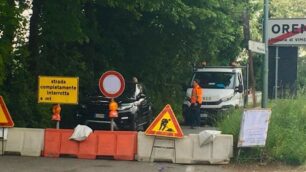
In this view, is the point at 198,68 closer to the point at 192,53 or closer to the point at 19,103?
the point at 192,53

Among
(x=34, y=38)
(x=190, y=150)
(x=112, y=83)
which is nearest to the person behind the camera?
(x=190, y=150)

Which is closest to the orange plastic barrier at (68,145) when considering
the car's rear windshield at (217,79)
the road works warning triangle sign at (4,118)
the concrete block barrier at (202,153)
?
the road works warning triangle sign at (4,118)

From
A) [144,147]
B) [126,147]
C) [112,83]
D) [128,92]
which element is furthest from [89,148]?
[128,92]

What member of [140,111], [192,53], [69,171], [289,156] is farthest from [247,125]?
[192,53]

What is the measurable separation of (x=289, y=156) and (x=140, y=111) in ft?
22.3

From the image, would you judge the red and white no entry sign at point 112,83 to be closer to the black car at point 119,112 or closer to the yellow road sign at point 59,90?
the yellow road sign at point 59,90

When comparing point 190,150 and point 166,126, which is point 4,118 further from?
point 190,150

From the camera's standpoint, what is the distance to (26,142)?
517 inches

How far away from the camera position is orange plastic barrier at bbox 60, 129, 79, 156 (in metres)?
13.0

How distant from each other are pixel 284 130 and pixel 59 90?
215 inches

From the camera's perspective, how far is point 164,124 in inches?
496

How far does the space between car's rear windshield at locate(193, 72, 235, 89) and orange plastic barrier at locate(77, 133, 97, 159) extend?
34.2 feet

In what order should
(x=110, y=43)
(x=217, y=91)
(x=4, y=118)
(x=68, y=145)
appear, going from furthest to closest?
(x=110, y=43) → (x=217, y=91) → (x=4, y=118) → (x=68, y=145)

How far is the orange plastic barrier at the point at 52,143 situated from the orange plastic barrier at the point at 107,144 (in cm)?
97
